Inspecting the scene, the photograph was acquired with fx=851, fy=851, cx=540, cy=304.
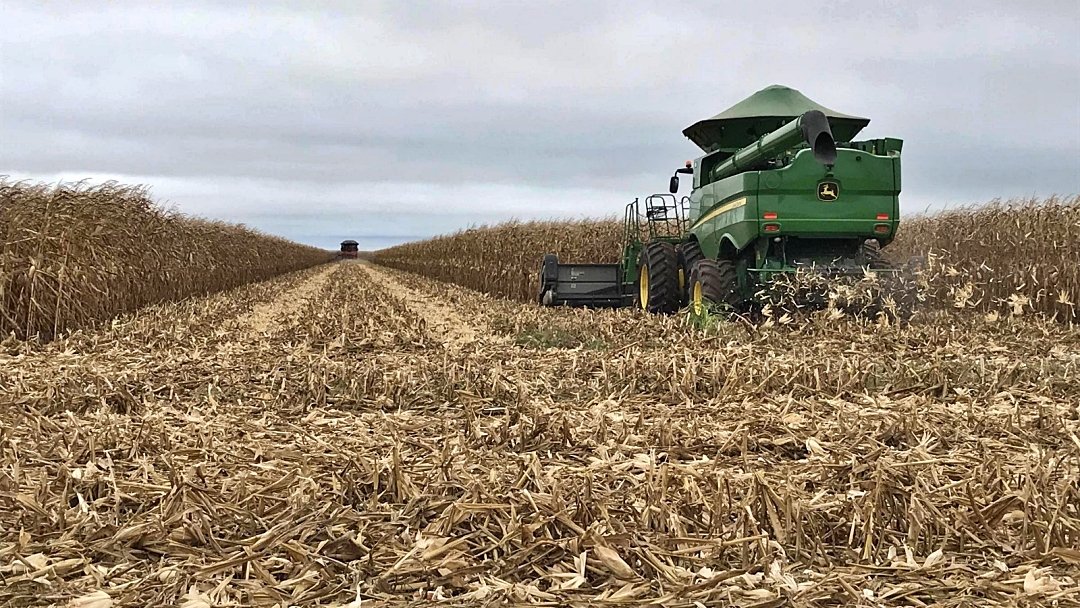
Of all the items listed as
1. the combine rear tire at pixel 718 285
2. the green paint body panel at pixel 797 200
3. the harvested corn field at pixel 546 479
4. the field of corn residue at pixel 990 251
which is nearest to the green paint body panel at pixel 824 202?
the green paint body panel at pixel 797 200

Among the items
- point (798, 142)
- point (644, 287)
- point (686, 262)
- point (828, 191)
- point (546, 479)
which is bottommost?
point (546, 479)

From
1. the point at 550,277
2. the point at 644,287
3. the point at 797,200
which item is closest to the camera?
the point at 797,200

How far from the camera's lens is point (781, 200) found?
9.33 m

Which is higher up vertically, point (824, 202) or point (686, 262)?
point (824, 202)

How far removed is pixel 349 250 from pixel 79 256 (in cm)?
9521

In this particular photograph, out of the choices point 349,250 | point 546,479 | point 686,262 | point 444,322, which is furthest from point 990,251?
point 349,250

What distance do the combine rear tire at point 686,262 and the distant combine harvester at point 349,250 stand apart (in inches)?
3703

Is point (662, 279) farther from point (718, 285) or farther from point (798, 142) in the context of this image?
point (798, 142)

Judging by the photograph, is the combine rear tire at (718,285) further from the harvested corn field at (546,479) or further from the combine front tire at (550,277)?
the combine front tire at (550,277)

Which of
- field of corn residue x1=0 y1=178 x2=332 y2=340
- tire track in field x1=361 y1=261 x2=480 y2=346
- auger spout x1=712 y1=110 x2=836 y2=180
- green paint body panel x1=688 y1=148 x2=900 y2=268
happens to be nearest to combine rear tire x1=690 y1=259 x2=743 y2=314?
green paint body panel x1=688 y1=148 x2=900 y2=268

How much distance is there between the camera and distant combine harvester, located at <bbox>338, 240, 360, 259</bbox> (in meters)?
103

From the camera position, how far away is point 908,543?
3.06m

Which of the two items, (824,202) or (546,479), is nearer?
(546,479)

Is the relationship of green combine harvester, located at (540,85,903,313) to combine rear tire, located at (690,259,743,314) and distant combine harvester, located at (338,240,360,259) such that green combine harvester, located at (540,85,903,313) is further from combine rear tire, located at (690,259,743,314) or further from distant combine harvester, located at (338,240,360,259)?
distant combine harvester, located at (338,240,360,259)
